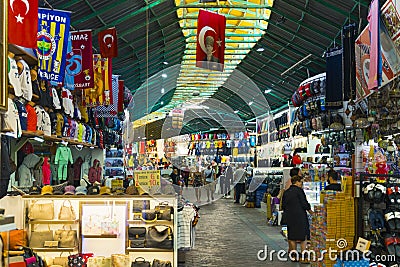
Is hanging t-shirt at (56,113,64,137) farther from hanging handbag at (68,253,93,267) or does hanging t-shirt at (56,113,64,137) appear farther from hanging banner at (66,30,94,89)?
hanging handbag at (68,253,93,267)

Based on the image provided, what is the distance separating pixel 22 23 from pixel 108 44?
661cm

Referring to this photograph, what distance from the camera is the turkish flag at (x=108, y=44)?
11977 millimetres

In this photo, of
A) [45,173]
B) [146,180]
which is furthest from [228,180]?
[146,180]

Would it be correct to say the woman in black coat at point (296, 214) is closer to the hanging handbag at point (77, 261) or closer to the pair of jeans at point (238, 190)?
the hanging handbag at point (77, 261)

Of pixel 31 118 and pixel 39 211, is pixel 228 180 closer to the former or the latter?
pixel 31 118

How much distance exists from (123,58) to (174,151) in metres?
10.7

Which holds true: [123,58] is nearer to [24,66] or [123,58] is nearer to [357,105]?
[357,105]

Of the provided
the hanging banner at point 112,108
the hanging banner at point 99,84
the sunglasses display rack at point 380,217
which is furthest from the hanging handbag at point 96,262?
the hanging banner at point 112,108

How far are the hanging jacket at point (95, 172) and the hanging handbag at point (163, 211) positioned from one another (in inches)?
313

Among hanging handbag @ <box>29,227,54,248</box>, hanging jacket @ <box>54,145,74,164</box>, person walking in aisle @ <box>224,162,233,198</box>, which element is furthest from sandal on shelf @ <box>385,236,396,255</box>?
person walking in aisle @ <box>224,162,233,198</box>

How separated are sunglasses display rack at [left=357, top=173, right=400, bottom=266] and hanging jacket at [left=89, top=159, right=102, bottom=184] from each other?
9035 millimetres

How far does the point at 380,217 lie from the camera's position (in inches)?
285

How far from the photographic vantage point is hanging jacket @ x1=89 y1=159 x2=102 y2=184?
1540cm

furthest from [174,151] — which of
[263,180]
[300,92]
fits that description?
[300,92]
